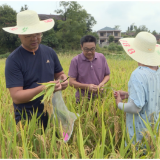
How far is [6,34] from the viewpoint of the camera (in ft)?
89.9

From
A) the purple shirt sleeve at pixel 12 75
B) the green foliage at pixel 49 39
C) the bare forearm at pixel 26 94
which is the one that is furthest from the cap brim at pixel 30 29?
the green foliage at pixel 49 39

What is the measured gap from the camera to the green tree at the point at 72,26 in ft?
90.8

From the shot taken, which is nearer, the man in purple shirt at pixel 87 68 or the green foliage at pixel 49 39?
the man in purple shirt at pixel 87 68

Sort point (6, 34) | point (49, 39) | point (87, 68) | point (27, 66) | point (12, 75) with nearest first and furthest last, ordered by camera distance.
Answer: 1. point (12, 75)
2. point (27, 66)
3. point (87, 68)
4. point (49, 39)
5. point (6, 34)

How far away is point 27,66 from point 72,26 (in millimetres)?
27440

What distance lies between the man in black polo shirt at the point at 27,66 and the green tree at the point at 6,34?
2810 cm

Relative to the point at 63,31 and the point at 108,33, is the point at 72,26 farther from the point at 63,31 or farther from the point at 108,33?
the point at 108,33

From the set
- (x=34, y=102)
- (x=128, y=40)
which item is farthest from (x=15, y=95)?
(x=128, y=40)

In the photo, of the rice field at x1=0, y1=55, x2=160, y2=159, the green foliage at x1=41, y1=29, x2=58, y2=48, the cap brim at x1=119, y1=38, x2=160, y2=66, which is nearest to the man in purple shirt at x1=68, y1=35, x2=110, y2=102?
the rice field at x1=0, y1=55, x2=160, y2=159

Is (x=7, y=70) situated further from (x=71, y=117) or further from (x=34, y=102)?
(x=71, y=117)

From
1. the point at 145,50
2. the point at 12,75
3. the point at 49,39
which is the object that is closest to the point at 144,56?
the point at 145,50

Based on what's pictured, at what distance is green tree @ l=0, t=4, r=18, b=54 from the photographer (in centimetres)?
2730

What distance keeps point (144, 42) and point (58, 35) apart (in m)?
27.9

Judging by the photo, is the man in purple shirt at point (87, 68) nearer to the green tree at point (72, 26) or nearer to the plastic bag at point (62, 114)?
the plastic bag at point (62, 114)
